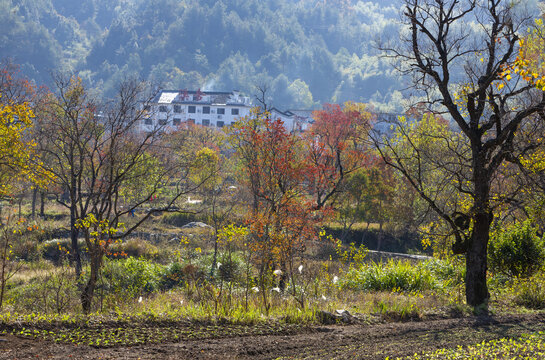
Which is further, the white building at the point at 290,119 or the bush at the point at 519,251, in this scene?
the white building at the point at 290,119

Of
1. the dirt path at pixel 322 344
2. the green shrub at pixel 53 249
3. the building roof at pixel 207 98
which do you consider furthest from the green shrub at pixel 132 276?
the building roof at pixel 207 98

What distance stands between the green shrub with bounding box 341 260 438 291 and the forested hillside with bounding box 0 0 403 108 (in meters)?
125

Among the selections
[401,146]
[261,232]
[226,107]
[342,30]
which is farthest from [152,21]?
[261,232]

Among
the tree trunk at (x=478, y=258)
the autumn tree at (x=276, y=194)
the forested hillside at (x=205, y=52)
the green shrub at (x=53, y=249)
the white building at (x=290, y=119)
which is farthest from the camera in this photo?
the forested hillside at (x=205, y=52)

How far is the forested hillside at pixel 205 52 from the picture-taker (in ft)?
471

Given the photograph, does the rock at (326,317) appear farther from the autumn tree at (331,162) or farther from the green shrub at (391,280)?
the green shrub at (391,280)

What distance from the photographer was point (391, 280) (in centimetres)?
1405

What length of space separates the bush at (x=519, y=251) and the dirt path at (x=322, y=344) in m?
5.00

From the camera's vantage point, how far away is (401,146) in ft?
113

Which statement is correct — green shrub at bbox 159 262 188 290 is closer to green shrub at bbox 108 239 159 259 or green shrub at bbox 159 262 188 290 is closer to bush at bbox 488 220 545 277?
green shrub at bbox 108 239 159 259

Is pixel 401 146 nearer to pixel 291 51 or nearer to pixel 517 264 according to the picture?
pixel 517 264

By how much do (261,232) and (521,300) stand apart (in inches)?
345

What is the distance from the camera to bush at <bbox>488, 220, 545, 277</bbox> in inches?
566

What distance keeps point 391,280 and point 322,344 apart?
684 cm
